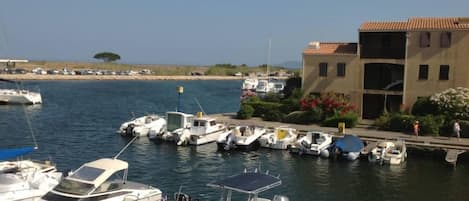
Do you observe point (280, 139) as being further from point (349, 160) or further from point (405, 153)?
point (405, 153)

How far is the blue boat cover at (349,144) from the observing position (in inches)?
1512

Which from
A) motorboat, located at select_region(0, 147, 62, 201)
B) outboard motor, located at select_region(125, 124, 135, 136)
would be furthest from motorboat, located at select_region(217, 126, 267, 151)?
motorboat, located at select_region(0, 147, 62, 201)

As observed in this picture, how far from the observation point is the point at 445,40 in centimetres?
4719

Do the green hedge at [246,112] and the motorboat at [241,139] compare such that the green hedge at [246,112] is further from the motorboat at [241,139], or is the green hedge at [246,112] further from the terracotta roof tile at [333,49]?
the motorboat at [241,139]

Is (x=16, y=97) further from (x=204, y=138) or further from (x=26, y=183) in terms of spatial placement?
(x=26, y=183)

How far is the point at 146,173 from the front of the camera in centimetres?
3350

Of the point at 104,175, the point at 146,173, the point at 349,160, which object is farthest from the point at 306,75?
the point at 104,175

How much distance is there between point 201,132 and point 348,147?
11.5m

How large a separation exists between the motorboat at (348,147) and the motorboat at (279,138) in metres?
3.72

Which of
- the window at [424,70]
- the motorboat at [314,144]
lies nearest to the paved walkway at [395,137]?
the motorboat at [314,144]

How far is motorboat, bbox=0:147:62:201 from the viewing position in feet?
78.4

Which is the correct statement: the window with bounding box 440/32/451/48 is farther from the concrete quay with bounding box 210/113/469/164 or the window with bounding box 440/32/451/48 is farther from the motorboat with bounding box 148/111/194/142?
the motorboat with bounding box 148/111/194/142

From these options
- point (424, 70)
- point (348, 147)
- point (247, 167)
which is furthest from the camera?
point (424, 70)

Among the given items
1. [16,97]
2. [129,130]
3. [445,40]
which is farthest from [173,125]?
[16,97]
